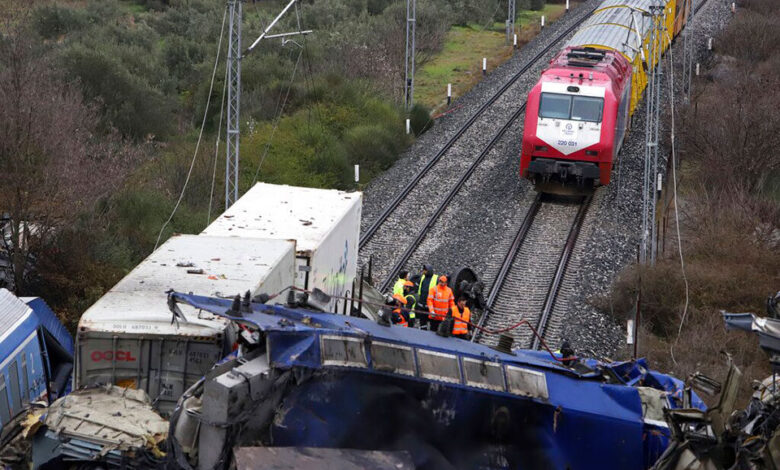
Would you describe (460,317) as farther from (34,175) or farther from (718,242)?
(34,175)


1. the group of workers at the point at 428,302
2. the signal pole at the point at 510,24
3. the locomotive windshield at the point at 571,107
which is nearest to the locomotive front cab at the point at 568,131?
the locomotive windshield at the point at 571,107

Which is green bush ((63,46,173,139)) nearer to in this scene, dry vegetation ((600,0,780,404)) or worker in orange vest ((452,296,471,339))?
dry vegetation ((600,0,780,404))

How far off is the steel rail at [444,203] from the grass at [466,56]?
3.82m

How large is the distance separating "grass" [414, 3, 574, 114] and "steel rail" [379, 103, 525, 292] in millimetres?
3819

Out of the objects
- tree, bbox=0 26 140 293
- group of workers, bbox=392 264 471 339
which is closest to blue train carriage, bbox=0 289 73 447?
tree, bbox=0 26 140 293

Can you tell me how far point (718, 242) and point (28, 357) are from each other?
12418 mm

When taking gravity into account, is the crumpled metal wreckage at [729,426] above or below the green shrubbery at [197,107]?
above

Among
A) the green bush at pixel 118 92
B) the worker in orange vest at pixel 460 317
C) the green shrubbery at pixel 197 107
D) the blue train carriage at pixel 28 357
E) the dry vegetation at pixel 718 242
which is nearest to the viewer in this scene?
the blue train carriage at pixel 28 357

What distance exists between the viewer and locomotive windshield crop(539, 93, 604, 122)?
22.1m

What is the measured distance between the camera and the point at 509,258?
773 inches

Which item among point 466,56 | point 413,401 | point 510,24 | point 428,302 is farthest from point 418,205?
point 510,24

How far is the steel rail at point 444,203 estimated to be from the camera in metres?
19.2

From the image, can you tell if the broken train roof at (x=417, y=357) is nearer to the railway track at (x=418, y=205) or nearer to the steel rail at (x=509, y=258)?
the steel rail at (x=509, y=258)

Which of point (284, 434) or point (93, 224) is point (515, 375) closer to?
point (284, 434)
